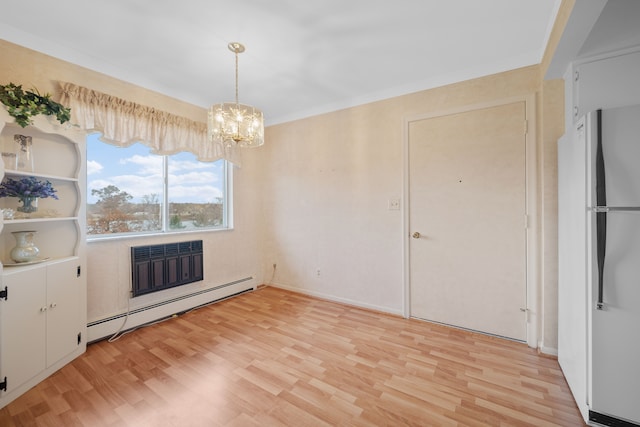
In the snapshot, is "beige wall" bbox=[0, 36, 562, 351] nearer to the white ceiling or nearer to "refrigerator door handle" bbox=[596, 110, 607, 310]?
the white ceiling

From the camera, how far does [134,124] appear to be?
2639 millimetres

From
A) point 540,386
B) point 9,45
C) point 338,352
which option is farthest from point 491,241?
point 9,45

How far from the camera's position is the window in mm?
2576

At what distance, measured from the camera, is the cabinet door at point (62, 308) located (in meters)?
1.96

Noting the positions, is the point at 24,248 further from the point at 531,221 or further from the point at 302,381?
the point at 531,221

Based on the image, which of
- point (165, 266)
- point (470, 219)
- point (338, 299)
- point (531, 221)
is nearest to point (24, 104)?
point (165, 266)

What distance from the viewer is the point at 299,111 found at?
3666 millimetres

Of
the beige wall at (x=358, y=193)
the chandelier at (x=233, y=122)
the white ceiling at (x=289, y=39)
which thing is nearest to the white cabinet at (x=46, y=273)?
the white ceiling at (x=289, y=39)

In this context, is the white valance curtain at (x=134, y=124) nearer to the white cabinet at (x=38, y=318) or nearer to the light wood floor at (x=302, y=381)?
the white cabinet at (x=38, y=318)

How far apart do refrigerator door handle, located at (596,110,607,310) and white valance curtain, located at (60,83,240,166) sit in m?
3.53

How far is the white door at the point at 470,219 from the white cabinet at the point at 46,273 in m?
3.20

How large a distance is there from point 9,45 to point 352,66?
281 cm

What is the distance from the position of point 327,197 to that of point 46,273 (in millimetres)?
2767

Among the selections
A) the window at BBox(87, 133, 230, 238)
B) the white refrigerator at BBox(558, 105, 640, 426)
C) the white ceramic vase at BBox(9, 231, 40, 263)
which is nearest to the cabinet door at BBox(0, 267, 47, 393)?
the white ceramic vase at BBox(9, 231, 40, 263)
